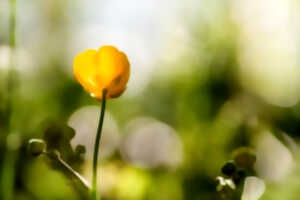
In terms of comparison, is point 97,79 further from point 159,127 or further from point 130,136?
point 130,136

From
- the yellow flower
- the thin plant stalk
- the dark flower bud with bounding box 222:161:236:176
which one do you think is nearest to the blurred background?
the thin plant stalk

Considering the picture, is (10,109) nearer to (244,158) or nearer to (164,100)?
(244,158)

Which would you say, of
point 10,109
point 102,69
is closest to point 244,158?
point 102,69

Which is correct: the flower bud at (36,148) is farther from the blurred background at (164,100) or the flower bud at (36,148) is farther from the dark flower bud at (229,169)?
the dark flower bud at (229,169)

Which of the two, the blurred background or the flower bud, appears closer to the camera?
the flower bud

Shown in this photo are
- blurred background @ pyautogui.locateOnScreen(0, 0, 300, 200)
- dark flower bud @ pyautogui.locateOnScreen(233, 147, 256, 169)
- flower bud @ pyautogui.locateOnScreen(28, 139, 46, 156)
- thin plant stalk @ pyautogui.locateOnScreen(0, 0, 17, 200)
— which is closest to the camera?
flower bud @ pyautogui.locateOnScreen(28, 139, 46, 156)

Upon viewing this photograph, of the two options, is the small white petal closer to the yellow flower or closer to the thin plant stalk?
the yellow flower
